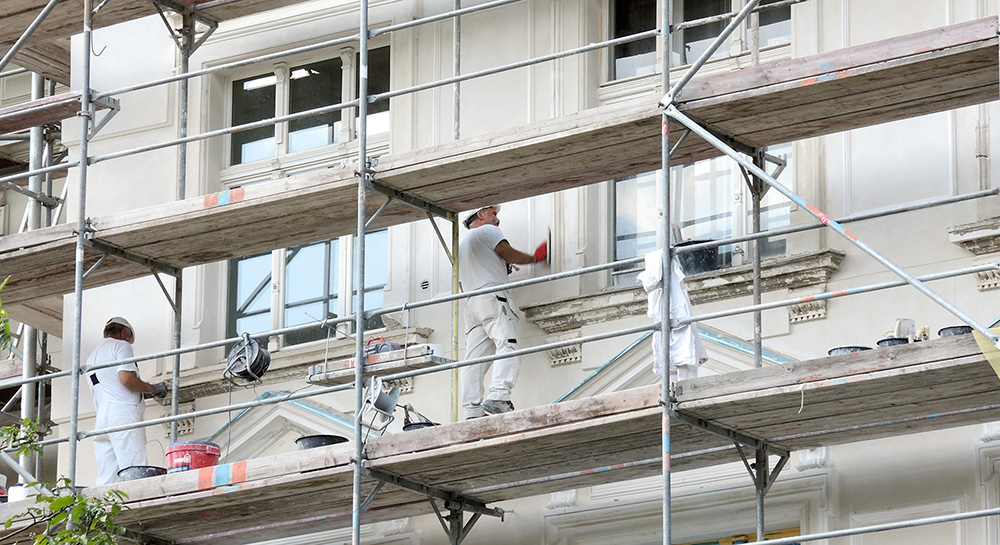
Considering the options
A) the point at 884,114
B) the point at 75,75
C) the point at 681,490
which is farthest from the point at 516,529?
the point at 75,75

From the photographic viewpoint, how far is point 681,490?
14531 mm

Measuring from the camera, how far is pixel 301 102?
700 inches

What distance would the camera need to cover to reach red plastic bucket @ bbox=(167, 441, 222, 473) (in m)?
15.1

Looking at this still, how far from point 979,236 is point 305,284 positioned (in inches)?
242

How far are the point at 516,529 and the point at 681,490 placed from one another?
1.39m

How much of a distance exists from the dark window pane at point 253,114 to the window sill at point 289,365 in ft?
6.78

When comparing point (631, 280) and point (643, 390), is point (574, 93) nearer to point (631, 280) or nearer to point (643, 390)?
point (631, 280)

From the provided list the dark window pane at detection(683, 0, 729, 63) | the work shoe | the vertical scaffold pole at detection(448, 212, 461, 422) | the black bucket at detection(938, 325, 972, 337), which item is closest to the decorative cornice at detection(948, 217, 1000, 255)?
the black bucket at detection(938, 325, 972, 337)

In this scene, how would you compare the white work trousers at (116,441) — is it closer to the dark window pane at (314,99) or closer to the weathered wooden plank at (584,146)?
the weathered wooden plank at (584,146)

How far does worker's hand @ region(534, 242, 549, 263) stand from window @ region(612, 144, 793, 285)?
0.55 m

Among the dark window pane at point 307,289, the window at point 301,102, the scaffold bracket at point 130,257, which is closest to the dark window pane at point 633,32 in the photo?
the window at point 301,102

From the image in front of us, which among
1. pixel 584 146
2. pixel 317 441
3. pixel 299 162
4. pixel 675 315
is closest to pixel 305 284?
pixel 299 162

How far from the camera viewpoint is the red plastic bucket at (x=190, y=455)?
15.1 metres

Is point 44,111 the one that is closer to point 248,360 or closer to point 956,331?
point 248,360
